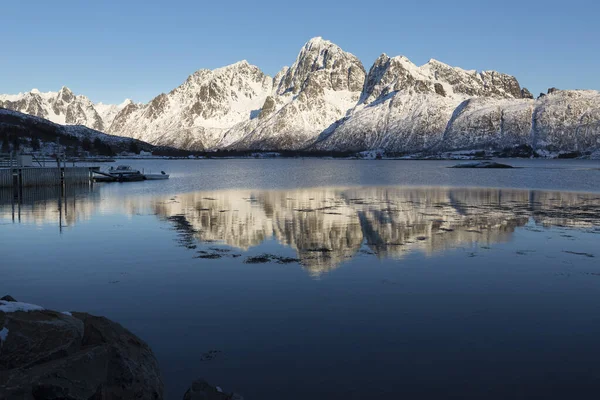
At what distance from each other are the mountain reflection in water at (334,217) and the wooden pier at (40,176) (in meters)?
6.52

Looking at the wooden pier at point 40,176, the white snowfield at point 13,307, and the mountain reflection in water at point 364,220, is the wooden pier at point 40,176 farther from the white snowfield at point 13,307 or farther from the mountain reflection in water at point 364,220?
the white snowfield at point 13,307

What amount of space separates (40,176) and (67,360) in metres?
81.3

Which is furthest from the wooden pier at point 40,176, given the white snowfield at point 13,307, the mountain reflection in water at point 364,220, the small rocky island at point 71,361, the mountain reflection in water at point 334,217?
the small rocky island at point 71,361

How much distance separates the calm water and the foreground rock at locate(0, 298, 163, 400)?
7.15 ft

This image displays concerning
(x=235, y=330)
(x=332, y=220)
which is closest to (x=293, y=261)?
(x=235, y=330)

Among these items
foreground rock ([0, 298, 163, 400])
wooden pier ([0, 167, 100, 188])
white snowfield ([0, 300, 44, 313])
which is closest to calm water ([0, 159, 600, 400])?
foreground rock ([0, 298, 163, 400])

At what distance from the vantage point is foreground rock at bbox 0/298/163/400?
8930 mm

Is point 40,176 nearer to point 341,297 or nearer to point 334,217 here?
point 334,217

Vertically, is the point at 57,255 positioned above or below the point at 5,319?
below

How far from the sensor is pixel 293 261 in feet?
86.0

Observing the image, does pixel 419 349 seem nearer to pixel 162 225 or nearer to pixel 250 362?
pixel 250 362

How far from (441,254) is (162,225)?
21.5 metres

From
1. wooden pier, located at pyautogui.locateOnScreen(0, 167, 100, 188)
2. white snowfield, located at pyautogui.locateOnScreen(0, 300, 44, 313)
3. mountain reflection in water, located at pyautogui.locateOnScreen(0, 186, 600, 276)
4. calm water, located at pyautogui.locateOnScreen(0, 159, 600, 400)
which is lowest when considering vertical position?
calm water, located at pyautogui.locateOnScreen(0, 159, 600, 400)

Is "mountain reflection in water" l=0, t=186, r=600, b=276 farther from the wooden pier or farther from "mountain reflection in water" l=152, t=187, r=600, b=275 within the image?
the wooden pier
